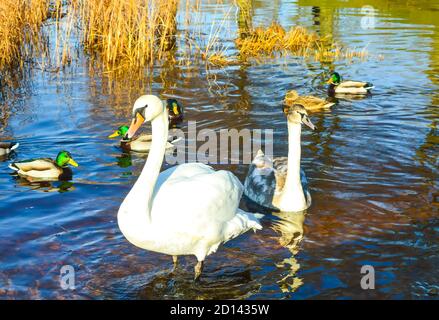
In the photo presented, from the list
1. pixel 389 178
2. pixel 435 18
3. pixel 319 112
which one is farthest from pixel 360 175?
pixel 435 18

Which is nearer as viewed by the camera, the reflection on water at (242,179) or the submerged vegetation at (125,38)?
the reflection on water at (242,179)

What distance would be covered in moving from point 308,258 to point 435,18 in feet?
71.2

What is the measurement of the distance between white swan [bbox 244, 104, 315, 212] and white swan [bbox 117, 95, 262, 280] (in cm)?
163

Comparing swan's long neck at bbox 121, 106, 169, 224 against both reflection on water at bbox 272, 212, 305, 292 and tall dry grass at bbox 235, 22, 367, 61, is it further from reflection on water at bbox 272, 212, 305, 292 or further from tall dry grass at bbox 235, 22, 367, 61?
tall dry grass at bbox 235, 22, 367, 61

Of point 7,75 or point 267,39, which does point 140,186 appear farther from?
point 267,39

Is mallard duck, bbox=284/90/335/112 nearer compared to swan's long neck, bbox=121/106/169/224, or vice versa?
swan's long neck, bbox=121/106/169/224

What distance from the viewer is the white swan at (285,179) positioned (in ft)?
26.6

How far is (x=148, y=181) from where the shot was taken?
5.82m

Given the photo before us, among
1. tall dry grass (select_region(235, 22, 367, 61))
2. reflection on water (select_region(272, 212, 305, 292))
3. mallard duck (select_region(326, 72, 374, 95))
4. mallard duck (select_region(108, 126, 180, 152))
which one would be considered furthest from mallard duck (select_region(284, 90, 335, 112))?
tall dry grass (select_region(235, 22, 367, 61))

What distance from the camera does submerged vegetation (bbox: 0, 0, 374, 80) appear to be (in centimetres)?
1619

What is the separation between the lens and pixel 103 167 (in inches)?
397

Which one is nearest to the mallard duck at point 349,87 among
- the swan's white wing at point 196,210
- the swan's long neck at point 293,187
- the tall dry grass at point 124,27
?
the tall dry grass at point 124,27

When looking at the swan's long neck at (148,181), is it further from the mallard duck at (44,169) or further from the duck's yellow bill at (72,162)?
the duck's yellow bill at (72,162)

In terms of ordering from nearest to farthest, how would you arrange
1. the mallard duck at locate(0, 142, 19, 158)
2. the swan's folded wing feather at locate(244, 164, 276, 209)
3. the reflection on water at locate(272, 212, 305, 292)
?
the reflection on water at locate(272, 212, 305, 292), the swan's folded wing feather at locate(244, 164, 276, 209), the mallard duck at locate(0, 142, 19, 158)
